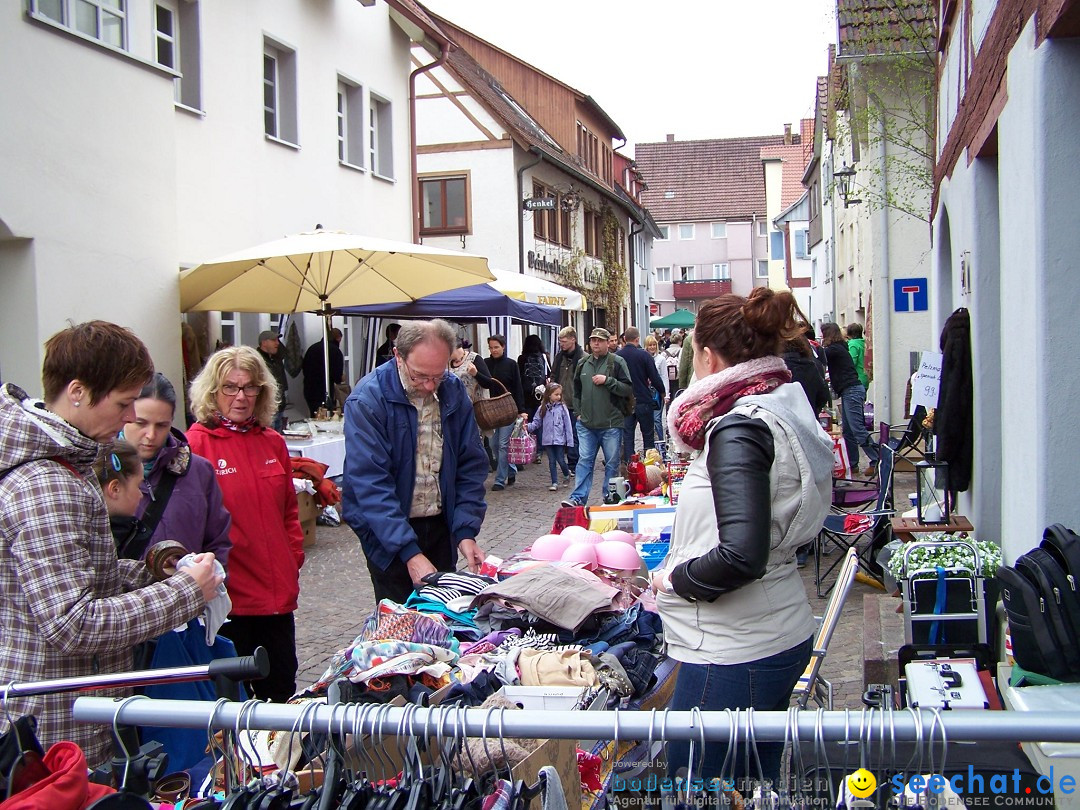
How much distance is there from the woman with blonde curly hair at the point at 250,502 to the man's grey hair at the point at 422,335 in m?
0.57

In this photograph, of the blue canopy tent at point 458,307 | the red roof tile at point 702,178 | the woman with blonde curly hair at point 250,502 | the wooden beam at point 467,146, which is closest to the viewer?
the woman with blonde curly hair at point 250,502

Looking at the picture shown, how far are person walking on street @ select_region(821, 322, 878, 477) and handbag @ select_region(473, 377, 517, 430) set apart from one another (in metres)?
3.97

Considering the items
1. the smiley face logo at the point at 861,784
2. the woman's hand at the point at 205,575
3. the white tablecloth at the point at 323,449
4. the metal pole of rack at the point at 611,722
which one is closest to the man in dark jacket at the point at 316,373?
the white tablecloth at the point at 323,449

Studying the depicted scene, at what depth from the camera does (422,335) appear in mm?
4309

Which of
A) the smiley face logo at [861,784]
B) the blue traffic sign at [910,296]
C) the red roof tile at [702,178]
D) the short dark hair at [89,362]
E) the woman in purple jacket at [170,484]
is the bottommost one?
the smiley face logo at [861,784]

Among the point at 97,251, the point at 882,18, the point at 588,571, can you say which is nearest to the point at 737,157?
the point at 882,18

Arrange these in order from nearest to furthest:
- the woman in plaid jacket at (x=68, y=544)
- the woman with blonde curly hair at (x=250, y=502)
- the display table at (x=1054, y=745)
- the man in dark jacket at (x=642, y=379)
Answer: the woman in plaid jacket at (x=68, y=544) → the display table at (x=1054, y=745) → the woman with blonde curly hair at (x=250, y=502) → the man in dark jacket at (x=642, y=379)

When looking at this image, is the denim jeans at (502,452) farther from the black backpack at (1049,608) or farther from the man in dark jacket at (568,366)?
the black backpack at (1049,608)

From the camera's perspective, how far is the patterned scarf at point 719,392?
272 cm

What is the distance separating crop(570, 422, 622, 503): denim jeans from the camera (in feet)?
35.4

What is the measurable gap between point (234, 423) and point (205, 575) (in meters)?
1.58

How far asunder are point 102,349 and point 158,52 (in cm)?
1016

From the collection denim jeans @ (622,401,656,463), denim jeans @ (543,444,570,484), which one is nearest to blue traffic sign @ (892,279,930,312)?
denim jeans @ (622,401,656,463)

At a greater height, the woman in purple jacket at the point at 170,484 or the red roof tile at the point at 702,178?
the red roof tile at the point at 702,178
